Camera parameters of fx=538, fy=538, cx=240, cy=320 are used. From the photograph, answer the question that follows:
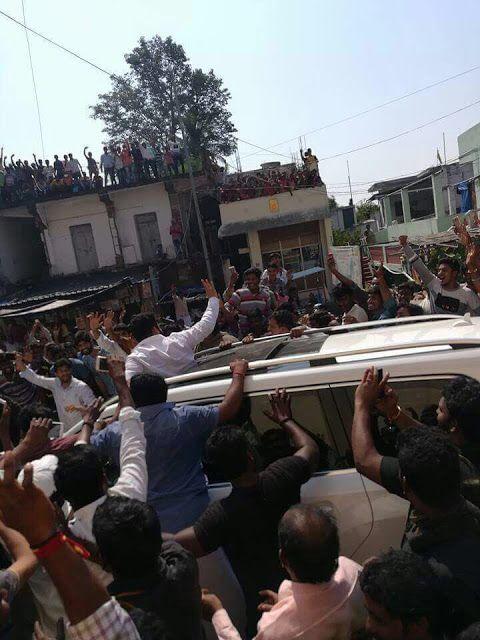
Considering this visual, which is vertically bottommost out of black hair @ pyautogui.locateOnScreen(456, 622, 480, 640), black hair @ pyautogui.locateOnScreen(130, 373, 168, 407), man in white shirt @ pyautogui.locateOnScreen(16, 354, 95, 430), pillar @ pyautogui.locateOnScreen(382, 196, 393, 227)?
man in white shirt @ pyautogui.locateOnScreen(16, 354, 95, 430)

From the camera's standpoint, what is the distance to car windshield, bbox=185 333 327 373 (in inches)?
135

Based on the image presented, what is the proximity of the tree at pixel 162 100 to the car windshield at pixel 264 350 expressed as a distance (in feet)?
107

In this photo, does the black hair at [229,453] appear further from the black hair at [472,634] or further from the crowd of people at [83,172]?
the crowd of people at [83,172]

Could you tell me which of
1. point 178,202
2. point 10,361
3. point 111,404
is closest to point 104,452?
point 111,404

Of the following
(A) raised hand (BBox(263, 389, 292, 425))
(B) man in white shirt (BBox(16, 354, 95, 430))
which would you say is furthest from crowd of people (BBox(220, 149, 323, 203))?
(A) raised hand (BBox(263, 389, 292, 425))

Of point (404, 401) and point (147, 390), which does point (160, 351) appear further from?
point (404, 401)

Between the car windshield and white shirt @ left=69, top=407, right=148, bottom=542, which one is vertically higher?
the car windshield

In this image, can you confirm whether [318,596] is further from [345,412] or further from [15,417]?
[15,417]

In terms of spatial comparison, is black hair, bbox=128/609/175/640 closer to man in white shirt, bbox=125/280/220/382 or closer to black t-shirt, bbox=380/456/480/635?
black t-shirt, bbox=380/456/480/635

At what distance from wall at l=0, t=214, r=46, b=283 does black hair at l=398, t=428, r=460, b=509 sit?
73.2 ft

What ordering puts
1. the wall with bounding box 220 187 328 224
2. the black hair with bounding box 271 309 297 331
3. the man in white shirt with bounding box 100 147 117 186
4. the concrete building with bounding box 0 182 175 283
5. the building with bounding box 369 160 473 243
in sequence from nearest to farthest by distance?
the black hair with bounding box 271 309 297 331 < the wall with bounding box 220 187 328 224 < the man in white shirt with bounding box 100 147 117 186 < the concrete building with bounding box 0 182 175 283 < the building with bounding box 369 160 473 243

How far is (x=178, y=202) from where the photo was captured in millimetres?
21625

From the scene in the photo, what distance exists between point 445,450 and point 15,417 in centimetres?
384

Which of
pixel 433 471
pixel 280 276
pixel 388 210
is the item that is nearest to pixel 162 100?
pixel 388 210
